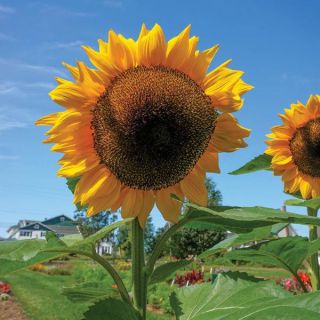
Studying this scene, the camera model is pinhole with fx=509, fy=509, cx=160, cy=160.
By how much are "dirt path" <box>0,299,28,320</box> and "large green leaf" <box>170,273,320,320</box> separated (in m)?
11.2

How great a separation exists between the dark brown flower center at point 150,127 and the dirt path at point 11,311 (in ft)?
37.3

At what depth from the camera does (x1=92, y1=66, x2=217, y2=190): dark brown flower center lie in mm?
1812

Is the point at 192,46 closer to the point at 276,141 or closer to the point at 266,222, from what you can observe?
the point at 266,222

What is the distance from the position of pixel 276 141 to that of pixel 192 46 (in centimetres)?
181

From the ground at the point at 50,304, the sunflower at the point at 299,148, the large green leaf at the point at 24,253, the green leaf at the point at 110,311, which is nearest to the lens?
Answer: the large green leaf at the point at 24,253

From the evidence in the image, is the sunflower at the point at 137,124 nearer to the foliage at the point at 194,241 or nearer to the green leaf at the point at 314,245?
the green leaf at the point at 314,245

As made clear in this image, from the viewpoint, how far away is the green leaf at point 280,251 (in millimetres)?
2305

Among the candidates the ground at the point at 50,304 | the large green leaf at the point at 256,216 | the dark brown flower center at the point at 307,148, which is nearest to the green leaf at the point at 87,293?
the large green leaf at the point at 256,216

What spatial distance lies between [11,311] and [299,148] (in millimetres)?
11230

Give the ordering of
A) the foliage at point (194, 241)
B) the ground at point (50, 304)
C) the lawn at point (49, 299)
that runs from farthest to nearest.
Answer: the foliage at point (194, 241) < the ground at point (50, 304) < the lawn at point (49, 299)

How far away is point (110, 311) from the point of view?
1566mm

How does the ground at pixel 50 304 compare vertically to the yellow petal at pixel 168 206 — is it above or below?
above

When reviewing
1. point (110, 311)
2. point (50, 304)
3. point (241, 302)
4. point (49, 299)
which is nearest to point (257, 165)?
point (241, 302)

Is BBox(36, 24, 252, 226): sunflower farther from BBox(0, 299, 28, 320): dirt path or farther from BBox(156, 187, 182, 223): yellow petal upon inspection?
BBox(0, 299, 28, 320): dirt path
